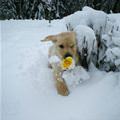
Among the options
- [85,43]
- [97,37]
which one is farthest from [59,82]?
[97,37]

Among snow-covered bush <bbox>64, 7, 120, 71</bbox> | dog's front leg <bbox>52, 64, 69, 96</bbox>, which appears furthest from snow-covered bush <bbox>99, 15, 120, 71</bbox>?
dog's front leg <bbox>52, 64, 69, 96</bbox>

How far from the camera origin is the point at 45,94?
329 centimetres

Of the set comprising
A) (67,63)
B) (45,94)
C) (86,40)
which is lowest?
(45,94)

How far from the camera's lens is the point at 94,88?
3285 millimetres

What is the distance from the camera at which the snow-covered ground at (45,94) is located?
304 cm

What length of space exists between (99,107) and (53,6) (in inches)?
190

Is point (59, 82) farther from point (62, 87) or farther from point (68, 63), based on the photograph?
point (68, 63)

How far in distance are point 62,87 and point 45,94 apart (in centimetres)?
18

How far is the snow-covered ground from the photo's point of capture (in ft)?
9.96

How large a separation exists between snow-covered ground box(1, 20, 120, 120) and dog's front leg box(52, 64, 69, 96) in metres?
0.05

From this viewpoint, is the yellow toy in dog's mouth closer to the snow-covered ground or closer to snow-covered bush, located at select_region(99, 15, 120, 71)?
the snow-covered ground

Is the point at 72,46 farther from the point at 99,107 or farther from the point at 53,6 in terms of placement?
the point at 53,6

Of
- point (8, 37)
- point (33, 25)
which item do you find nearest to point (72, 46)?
point (8, 37)

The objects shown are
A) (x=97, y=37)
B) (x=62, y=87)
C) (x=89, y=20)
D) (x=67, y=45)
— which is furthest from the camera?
(x=89, y=20)
